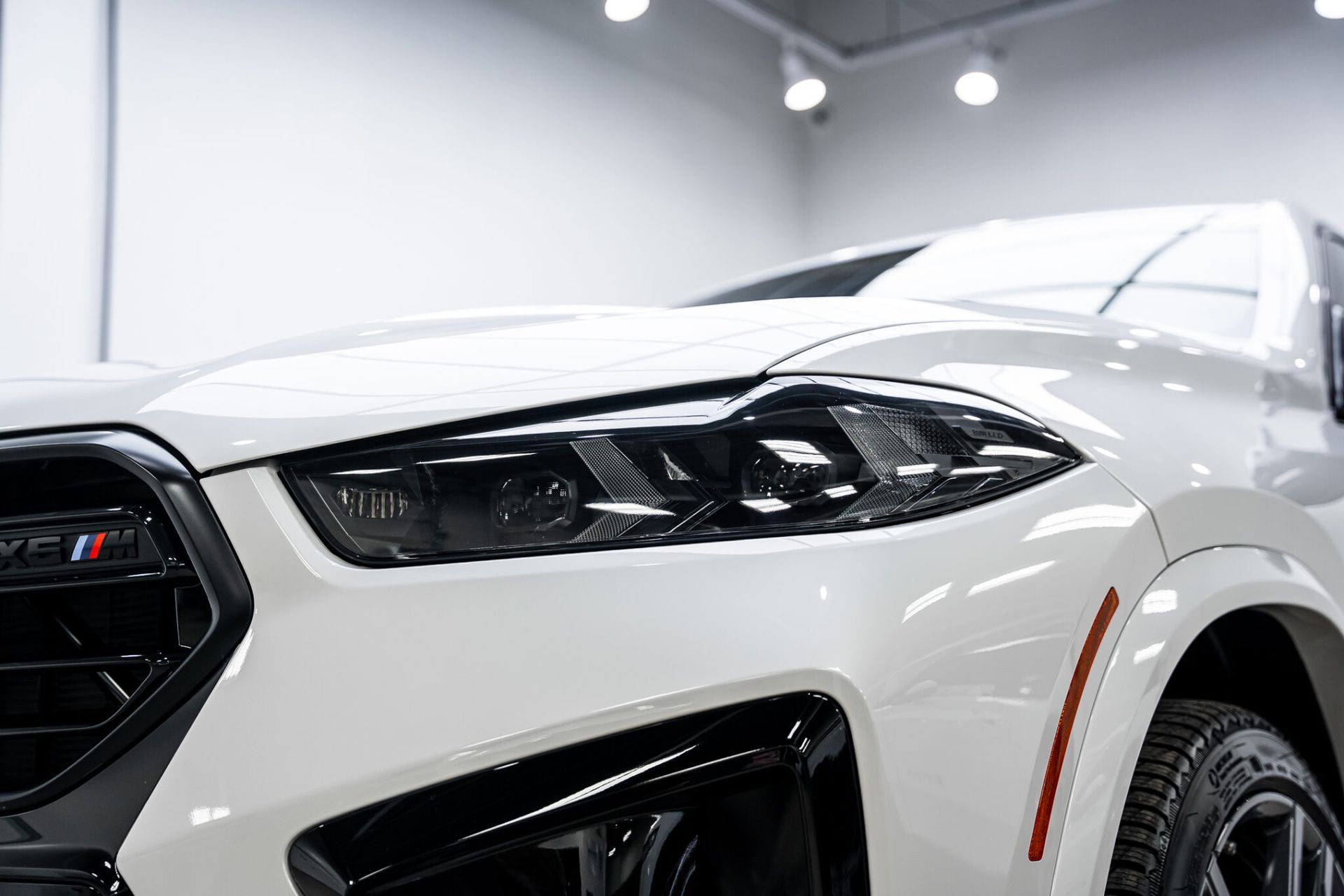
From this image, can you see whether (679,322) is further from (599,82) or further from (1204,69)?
(1204,69)

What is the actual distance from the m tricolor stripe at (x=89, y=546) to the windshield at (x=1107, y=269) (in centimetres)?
107

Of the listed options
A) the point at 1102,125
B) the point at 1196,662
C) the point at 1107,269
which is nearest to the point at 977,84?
the point at 1102,125

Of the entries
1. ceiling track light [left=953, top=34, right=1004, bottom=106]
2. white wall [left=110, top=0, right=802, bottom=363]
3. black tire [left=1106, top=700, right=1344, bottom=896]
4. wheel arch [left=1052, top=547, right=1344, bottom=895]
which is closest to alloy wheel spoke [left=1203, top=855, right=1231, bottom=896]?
black tire [left=1106, top=700, right=1344, bottom=896]

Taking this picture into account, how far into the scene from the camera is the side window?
5.13ft

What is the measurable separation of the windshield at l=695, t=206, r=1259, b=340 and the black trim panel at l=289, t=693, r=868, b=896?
0.90 metres

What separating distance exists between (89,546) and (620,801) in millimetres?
450

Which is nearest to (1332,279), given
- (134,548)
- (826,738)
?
(826,738)

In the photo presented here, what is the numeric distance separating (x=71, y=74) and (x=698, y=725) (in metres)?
4.13

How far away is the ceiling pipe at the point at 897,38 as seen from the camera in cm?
671

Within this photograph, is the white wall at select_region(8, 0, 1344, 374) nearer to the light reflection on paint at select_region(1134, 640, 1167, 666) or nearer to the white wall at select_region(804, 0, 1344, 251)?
the white wall at select_region(804, 0, 1344, 251)

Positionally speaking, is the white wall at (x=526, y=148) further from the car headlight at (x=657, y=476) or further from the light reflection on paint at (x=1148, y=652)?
the light reflection on paint at (x=1148, y=652)

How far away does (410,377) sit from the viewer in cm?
81

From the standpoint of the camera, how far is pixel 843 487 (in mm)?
812

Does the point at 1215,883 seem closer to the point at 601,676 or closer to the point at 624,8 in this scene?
the point at 601,676
